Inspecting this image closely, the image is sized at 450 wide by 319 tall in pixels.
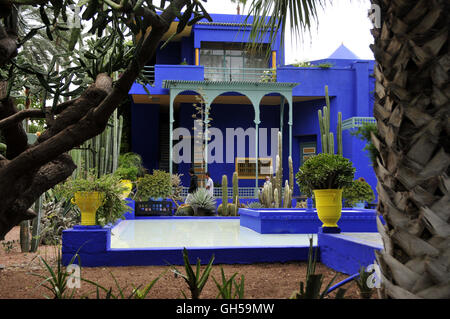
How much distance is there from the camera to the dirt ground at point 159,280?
398 cm

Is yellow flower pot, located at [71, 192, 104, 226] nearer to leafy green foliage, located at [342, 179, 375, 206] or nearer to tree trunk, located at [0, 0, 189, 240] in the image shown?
tree trunk, located at [0, 0, 189, 240]

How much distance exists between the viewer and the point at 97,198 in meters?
5.86

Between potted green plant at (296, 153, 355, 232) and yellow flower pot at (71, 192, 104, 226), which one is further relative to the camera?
potted green plant at (296, 153, 355, 232)

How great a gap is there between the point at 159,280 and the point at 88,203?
1837 mm

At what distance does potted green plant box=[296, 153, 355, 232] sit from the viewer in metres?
6.05

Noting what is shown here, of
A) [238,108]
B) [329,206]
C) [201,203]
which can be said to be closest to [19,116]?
[329,206]

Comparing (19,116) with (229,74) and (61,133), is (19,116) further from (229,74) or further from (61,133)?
(229,74)

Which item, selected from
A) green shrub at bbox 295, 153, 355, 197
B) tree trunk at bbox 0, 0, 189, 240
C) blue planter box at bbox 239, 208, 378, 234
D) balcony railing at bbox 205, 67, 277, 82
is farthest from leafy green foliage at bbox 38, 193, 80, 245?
balcony railing at bbox 205, 67, 277, 82

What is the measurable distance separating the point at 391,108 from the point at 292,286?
8.56 feet

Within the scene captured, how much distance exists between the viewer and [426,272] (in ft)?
6.70

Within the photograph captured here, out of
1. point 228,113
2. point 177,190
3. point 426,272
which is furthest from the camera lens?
point 228,113

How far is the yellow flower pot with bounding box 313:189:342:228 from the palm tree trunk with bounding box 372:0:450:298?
3831 mm

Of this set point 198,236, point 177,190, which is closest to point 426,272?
point 198,236
